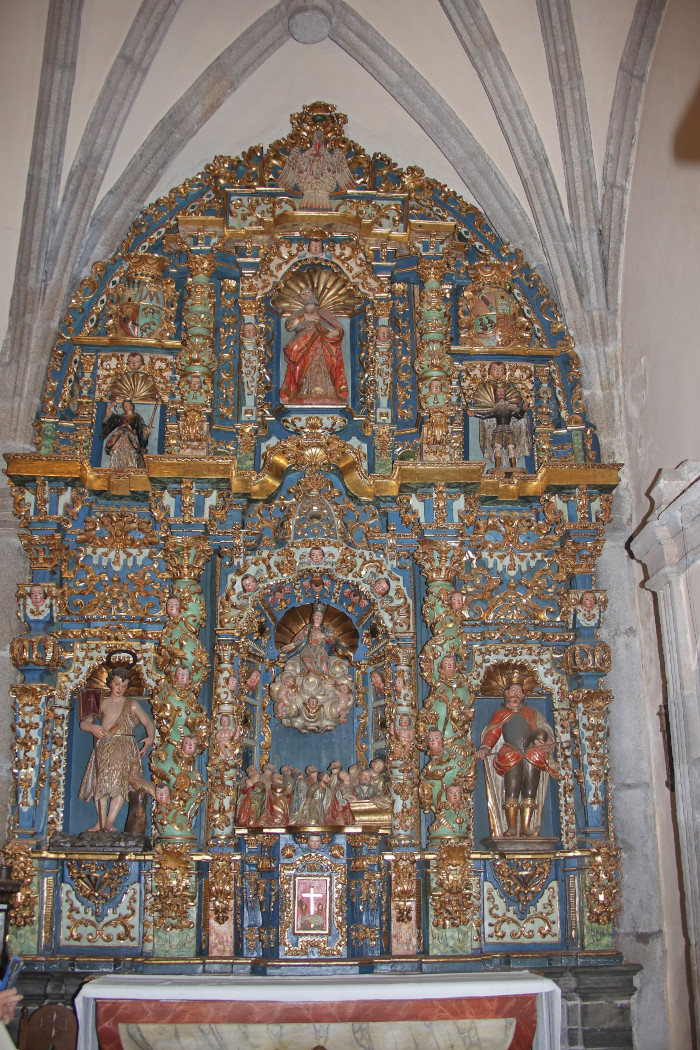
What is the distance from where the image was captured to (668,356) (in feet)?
28.3

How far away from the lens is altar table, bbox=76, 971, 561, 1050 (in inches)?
279

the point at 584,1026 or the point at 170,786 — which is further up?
the point at 170,786

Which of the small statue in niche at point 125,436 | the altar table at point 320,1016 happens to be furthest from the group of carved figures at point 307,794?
the small statue in niche at point 125,436

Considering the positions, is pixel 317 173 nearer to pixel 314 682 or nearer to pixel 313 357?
pixel 313 357

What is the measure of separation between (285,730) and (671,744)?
10.8 ft

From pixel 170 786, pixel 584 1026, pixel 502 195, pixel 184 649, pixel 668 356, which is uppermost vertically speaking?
pixel 502 195

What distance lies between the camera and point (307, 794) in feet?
28.7

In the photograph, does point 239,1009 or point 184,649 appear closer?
point 239,1009

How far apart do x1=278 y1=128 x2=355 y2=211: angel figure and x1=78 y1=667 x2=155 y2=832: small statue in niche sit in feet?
16.4

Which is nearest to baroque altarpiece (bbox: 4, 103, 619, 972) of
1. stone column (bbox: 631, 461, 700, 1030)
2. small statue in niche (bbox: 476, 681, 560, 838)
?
small statue in niche (bbox: 476, 681, 560, 838)

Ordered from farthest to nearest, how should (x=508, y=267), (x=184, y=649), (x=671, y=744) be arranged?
(x=508, y=267) → (x=184, y=649) → (x=671, y=744)

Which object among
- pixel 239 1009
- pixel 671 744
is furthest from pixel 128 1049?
pixel 671 744

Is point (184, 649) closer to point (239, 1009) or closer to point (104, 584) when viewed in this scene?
point (104, 584)

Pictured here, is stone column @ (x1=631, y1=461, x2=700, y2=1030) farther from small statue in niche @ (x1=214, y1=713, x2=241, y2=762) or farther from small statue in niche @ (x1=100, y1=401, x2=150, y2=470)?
small statue in niche @ (x1=100, y1=401, x2=150, y2=470)
